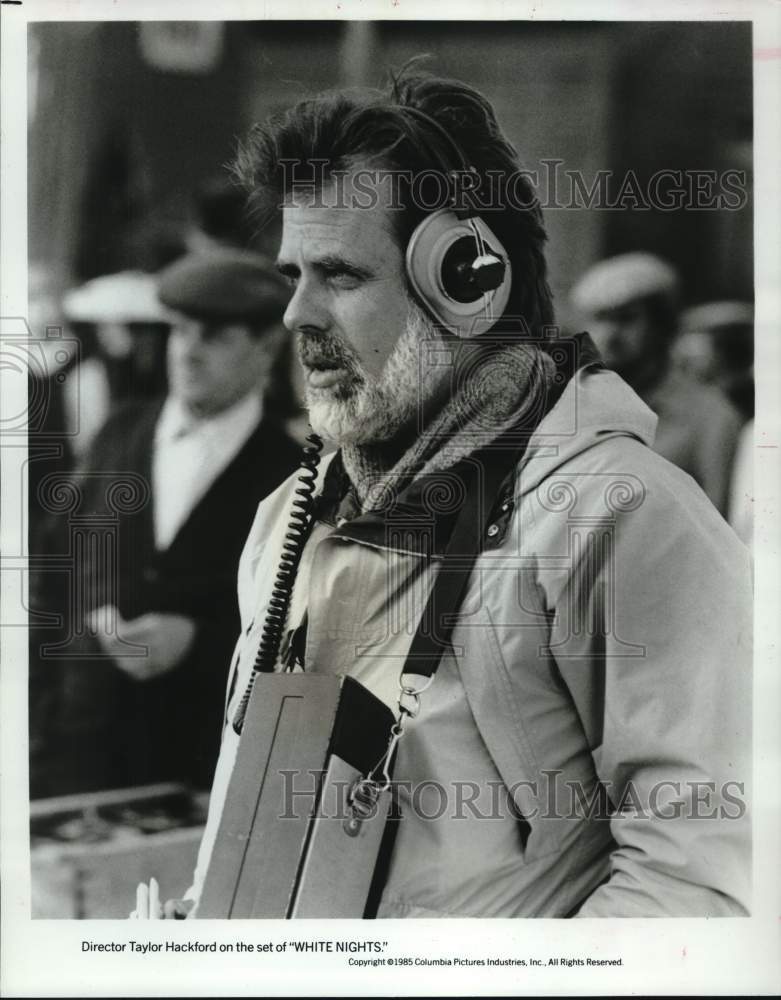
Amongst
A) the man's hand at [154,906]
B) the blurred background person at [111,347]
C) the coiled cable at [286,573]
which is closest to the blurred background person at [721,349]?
the coiled cable at [286,573]

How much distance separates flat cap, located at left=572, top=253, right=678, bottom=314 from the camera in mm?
2779

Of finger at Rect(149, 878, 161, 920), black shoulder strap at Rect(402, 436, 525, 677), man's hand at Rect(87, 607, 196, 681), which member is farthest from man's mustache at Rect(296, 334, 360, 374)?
finger at Rect(149, 878, 161, 920)

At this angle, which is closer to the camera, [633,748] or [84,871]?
[633,748]

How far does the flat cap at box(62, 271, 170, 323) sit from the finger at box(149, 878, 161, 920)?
138 centimetres

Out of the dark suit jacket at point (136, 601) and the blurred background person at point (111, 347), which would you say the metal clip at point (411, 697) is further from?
the blurred background person at point (111, 347)

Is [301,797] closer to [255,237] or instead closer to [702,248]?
[255,237]

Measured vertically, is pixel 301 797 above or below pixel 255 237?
below

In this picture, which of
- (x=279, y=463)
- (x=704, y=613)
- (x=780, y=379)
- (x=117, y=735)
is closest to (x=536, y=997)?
(x=704, y=613)

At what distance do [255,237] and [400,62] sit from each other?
552mm

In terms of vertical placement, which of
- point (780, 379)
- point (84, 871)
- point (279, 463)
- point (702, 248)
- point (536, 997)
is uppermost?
point (702, 248)

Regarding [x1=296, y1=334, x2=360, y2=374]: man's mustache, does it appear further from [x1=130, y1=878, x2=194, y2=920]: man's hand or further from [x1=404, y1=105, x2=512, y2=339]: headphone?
[x1=130, y1=878, x2=194, y2=920]: man's hand

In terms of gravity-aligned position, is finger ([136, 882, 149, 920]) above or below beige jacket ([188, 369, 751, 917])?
below

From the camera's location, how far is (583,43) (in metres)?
2.82

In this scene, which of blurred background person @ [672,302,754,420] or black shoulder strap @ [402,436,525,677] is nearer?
black shoulder strap @ [402,436,525,677]
